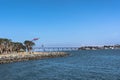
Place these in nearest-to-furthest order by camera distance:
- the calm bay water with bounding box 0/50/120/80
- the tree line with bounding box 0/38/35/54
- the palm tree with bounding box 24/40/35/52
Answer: the calm bay water with bounding box 0/50/120/80 < the tree line with bounding box 0/38/35/54 < the palm tree with bounding box 24/40/35/52

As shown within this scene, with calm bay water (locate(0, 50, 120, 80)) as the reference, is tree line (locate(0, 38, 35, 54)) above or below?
above

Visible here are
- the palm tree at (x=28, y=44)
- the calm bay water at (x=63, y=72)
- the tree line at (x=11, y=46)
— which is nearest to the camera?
the calm bay water at (x=63, y=72)

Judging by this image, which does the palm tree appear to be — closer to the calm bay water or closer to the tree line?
the tree line

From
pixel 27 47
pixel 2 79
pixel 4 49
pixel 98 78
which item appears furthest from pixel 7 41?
pixel 98 78

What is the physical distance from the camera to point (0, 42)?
14625cm

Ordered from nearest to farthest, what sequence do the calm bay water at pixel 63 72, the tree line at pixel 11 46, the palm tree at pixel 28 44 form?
the calm bay water at pixel 63 72 → the tree line at pixel 11 46 → the palm tree at pixel 28 44

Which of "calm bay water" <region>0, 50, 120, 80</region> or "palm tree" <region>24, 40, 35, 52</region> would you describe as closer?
"calm bay water" <region>0, 50, 120, 80</region>

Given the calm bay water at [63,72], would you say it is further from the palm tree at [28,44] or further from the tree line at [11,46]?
the palm tree at [28,44]

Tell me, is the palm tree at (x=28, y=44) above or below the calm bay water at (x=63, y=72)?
above

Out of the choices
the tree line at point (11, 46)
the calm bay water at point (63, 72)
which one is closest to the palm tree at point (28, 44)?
the tree line at point (11, 46)

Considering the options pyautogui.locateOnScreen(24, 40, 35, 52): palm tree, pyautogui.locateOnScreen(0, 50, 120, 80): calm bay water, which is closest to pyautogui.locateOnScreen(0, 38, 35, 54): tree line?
pyautogui.locateOnScreen(24, 40, 35, 52): palm tree

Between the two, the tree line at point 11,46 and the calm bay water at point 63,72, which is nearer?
the calm bay water at point 63,72

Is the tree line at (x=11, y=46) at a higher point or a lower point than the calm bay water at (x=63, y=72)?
higher

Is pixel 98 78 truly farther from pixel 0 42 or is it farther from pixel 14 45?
pixel 14 45
